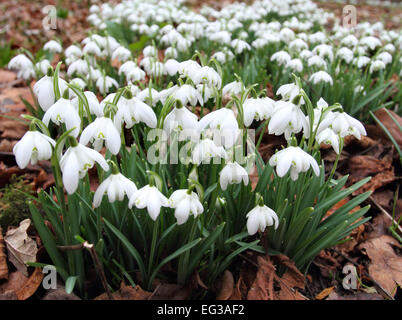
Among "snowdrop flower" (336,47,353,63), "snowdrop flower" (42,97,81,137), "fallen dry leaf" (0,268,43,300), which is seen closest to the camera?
"snowdrop flower" (42,97,81,137)

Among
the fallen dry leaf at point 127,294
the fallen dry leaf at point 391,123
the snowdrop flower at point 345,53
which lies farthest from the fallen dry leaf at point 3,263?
the snowdrop flower at point 345,53

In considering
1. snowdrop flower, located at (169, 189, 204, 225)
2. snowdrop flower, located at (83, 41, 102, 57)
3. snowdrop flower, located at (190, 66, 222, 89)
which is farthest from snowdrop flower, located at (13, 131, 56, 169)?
snowdrop flower, located at (83, 41, 102, 57)

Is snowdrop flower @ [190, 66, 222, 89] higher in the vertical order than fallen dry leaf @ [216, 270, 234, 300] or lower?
higher

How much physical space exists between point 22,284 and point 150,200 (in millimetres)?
683

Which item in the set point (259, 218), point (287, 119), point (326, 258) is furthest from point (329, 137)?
point (326, 258)

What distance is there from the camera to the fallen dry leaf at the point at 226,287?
1302 millimetres

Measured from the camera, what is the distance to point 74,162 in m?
0.92

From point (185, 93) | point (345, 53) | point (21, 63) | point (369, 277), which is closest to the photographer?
point (185, 93)

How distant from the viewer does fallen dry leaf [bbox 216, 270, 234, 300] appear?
1.30 m

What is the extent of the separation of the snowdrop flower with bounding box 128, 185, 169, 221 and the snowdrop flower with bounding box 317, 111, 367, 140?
0.60 metres

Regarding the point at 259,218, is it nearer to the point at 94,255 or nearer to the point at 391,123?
the point at 94,255

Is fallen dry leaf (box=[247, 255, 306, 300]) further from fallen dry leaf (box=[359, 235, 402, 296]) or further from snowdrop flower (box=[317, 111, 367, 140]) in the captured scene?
snowdrop flower (box=[317, 111, 367, 140])

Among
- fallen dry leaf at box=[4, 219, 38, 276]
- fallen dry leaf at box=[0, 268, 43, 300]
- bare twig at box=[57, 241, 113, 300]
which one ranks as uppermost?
bare twig at box=[57, 241, 113, 300]
